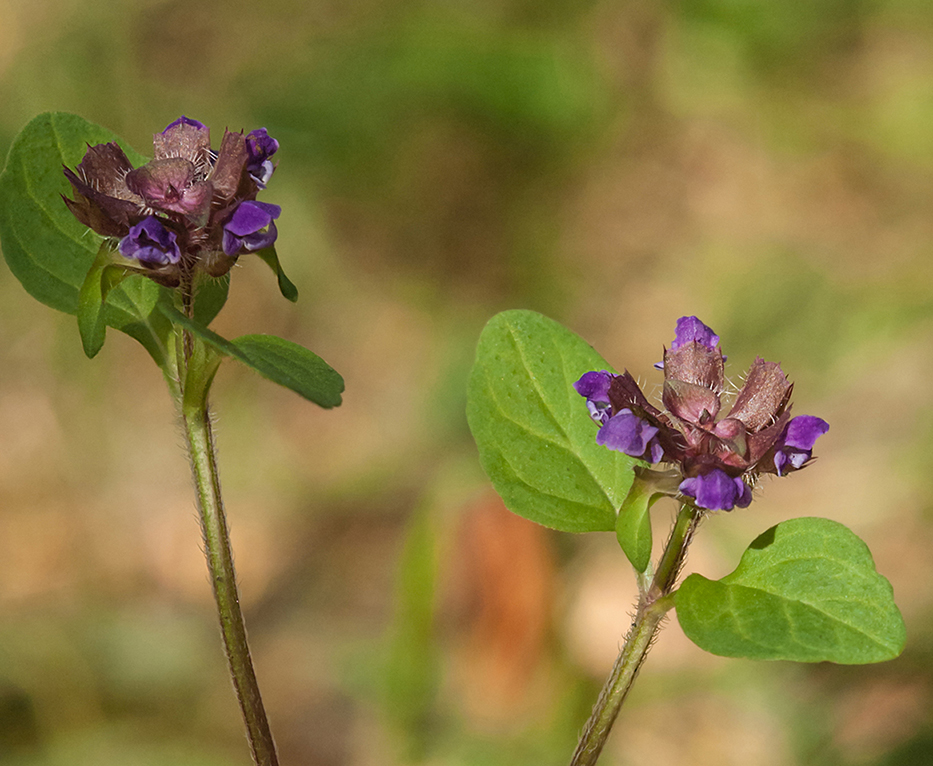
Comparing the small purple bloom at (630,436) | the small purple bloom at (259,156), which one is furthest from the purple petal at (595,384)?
the small purple bloom at (259,156)

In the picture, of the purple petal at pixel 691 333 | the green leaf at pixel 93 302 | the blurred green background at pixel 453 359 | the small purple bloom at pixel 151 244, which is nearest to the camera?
the small purple bloom at pixel 151 244

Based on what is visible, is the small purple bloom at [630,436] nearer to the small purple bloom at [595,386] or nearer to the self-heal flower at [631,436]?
the self-heal flower at [631,436]

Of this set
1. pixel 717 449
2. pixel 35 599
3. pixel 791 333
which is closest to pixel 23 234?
pixel 717 449

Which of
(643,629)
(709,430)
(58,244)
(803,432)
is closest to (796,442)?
(803,432)

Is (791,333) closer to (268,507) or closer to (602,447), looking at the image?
(268,507)

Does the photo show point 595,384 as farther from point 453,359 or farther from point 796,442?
point 453,359

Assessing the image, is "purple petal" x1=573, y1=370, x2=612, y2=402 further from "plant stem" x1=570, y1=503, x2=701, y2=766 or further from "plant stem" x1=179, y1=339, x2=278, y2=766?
"plant stem" x1=179, y1=339, x2=278, y2=766

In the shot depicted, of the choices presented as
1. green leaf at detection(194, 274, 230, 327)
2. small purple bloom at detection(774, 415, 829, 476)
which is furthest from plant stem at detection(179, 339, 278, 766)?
small purple bloom at detection(774, 415, 829, 476)
